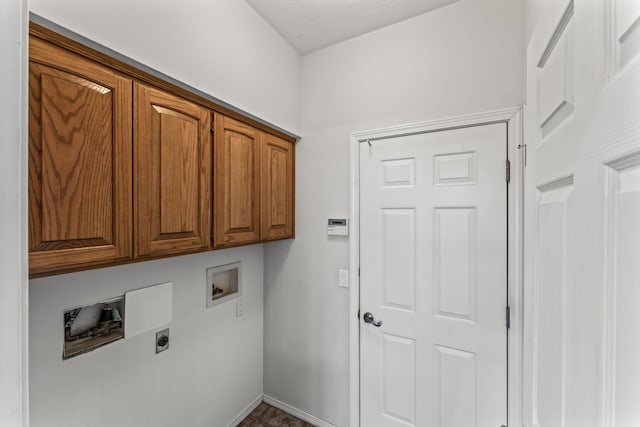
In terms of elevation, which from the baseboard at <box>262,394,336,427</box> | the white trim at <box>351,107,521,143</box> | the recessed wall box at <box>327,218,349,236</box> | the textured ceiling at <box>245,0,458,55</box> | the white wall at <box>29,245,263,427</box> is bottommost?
the baseboard at <box>262,394,336,427</box>

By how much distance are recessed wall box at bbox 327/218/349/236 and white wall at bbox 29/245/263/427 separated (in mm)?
641

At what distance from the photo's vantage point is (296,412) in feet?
6.62

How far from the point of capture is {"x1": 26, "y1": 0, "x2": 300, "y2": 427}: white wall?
40.1 inches

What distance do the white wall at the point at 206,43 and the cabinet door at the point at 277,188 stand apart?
17 cm

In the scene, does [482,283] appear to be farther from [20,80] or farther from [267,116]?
[20,80]

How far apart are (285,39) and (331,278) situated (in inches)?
69.2

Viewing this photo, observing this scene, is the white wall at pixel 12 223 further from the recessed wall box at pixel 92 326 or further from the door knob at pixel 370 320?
the door knob at pixel 370 320

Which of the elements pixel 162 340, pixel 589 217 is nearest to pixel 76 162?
pixel 162 340

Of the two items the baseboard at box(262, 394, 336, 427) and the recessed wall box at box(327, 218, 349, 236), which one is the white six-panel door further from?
the baseboard at box(262, 394, 336, 427)

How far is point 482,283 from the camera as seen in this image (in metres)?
1.43

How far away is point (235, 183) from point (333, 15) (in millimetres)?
1204

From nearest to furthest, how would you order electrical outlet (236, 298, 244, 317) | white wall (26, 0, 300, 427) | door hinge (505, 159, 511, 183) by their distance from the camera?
white wall (26, 0, 300, 427), door hinge (505, 159, 511, 183), electrical outlet (236, 298, 244, 317)

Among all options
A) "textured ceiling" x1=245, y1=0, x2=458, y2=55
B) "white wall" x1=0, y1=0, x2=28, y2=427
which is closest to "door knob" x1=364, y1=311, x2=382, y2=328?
"white wall" x1=0, y1=0, x2=28, y2=427

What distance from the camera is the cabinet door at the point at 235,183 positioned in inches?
55.1
